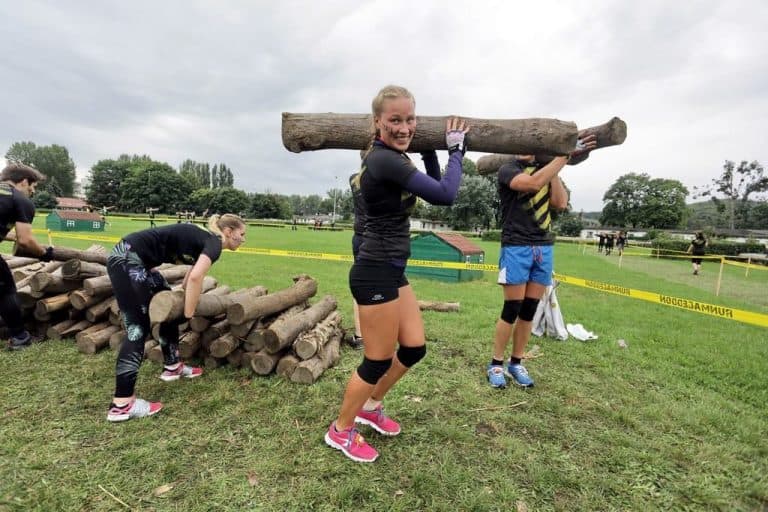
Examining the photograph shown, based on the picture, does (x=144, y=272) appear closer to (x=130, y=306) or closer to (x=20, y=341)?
(x=130, y=306)

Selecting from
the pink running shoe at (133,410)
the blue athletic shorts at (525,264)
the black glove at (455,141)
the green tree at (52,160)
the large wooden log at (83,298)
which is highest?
the green tree at (52,160)

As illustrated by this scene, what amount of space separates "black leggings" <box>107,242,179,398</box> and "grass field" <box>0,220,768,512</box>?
0.36 meters

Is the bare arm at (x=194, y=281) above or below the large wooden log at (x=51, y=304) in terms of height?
above

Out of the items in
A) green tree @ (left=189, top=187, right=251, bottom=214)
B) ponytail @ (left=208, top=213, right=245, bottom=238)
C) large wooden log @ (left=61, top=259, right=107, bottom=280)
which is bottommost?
large wooden log @ (left=61, top=259, right=107, bottom=280)

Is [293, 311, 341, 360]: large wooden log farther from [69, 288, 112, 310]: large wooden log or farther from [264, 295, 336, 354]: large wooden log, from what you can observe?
[69, 288, 112, 310]: large wooden log

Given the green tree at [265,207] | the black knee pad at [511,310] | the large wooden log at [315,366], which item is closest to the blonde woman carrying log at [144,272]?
the large wooden log at [315,366]

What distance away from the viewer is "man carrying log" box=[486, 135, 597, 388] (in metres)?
3.59

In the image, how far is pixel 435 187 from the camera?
2.10 meters

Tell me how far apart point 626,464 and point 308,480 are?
213 cm

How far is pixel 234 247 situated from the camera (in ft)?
11.1

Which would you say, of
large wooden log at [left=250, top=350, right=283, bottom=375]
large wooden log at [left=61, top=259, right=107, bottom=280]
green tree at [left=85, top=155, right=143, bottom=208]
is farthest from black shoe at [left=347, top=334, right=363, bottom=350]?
green tree at [left=85, top=155, right=143, bottom=208]

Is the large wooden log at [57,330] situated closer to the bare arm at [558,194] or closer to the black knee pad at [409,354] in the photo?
the black knee pad at [409,354]

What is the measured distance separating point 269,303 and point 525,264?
2.64 meters

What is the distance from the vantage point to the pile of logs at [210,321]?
3.64 m
